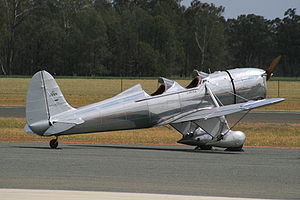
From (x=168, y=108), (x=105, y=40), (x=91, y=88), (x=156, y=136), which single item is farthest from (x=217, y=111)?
(x=105, y=40)

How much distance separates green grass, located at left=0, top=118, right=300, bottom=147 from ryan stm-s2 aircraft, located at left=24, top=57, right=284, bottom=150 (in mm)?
1745

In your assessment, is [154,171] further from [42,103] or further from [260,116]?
[260,116]

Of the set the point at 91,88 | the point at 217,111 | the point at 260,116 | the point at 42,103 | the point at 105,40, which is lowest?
the point at 91,88

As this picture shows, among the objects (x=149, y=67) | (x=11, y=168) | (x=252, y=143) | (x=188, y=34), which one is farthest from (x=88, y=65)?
(x=11, y=168)

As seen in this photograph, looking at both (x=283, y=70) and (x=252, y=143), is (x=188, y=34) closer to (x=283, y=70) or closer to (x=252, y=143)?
(x=283, y=70)

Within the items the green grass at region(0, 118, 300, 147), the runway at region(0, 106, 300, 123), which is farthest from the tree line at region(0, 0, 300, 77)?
the green grass at region(0, 118, 300, 147)

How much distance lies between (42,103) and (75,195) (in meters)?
6.81

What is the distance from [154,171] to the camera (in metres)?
14.4

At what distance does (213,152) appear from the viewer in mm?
18781

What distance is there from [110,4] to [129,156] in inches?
5156

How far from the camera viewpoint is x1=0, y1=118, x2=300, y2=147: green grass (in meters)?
23.3

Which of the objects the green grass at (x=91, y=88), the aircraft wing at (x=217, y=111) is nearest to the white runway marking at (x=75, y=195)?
the aircraft wing at (x=217, y=111)

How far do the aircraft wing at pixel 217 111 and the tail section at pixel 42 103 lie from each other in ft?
9.81

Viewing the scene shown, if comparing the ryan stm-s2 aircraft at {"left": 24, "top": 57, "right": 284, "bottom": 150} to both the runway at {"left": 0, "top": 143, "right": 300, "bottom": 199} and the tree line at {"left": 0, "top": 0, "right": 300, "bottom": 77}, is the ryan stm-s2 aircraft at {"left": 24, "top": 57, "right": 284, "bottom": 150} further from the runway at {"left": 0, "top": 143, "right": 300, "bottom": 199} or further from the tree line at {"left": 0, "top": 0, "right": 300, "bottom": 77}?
the tree line at {"left": 0, "top": 0, "right": 300, "bottom": 77}
